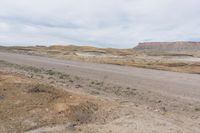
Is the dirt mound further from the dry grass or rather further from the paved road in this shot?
the dry grass

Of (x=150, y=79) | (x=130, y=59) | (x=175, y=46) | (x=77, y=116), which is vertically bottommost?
(x=130, y=59)

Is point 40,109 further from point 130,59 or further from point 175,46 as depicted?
point 175,46

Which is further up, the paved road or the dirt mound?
the dirt mound

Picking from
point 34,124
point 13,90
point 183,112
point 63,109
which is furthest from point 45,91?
point 183,112

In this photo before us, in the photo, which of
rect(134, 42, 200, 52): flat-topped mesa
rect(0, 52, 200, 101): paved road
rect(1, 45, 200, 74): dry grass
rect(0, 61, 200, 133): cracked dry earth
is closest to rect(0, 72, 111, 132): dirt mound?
rect(0, 61, 200, 133): cracked dry earth

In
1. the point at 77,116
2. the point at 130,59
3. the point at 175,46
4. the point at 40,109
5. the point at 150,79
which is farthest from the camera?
the point at 175,46

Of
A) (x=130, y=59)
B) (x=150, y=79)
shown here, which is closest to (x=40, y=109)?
(x=150, y=79)

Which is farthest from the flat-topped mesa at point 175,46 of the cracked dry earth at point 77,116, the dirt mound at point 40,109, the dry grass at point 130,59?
the dirt mound at point 40,109

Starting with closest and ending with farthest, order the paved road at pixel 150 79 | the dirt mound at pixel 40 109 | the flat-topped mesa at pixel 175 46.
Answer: the dirt mound at pixel 40 109 → the paved road at pixel 150 79 → the flat-topped mesa at pixel 175 46

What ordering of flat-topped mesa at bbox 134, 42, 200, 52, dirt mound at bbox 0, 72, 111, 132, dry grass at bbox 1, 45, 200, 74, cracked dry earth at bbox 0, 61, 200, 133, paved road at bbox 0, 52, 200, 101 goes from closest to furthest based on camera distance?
cracked dry earth at bbox 0, 61, 200, 133 → dirt mound at bbox 0, 72, 111, 132 → paved road at bbox 0, 52, 200, 101 → dry grass at bbox 1, 45, 200, 74 → flat-topped mesa at bbox 134, 42, 200, 52

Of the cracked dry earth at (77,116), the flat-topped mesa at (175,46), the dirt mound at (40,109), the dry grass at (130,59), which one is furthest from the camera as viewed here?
the flat-topped mesa at (175,46)

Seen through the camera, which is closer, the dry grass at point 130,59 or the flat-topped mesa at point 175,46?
the dry grass at point 130,59

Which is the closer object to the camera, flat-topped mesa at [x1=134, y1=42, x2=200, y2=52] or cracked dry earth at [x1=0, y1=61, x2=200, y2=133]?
cracked dry earth at [x1=0, y1=61, x2=200, y2=133]

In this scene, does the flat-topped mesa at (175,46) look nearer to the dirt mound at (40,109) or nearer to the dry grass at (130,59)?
the dry grass at (130,59)
